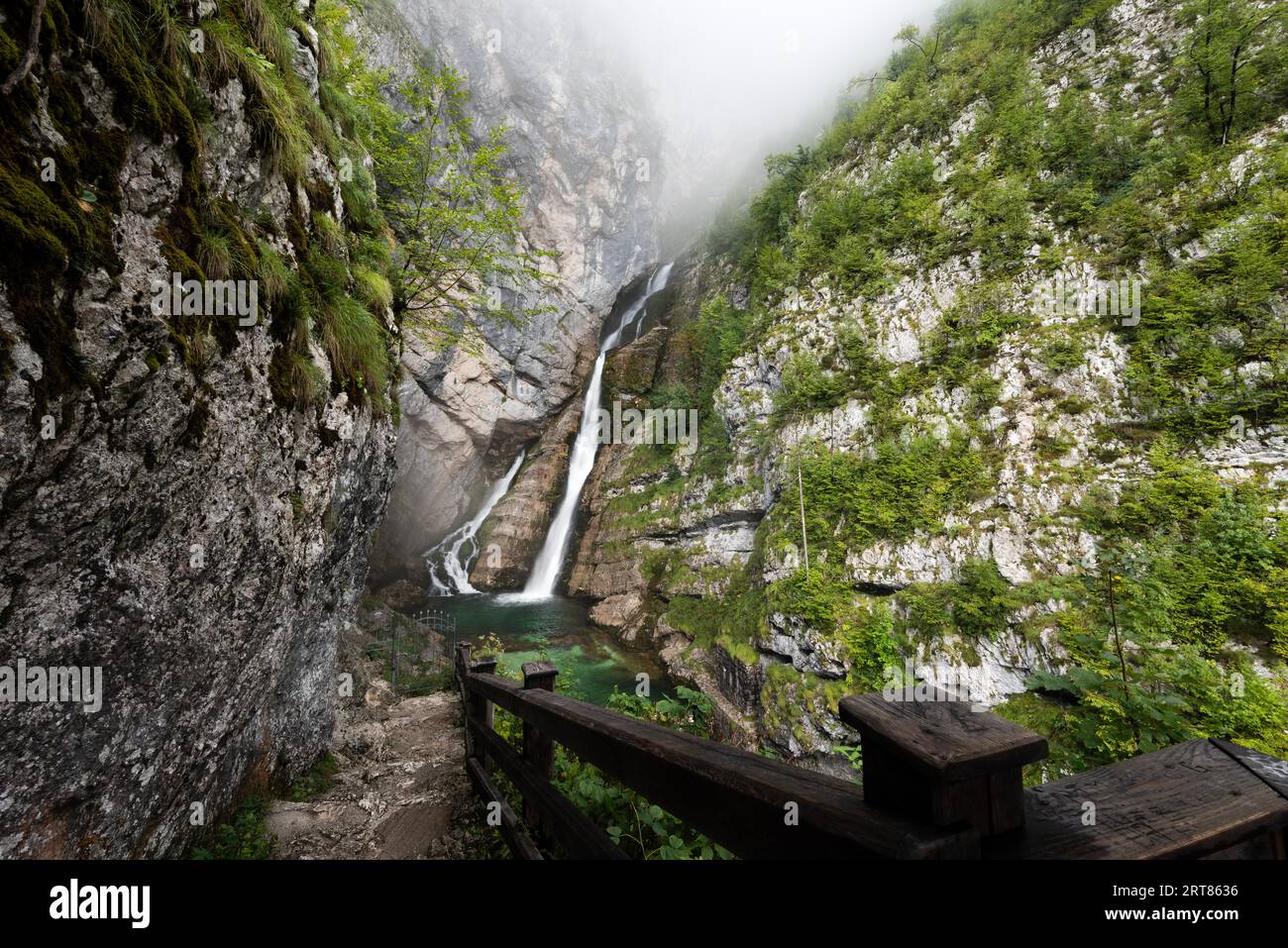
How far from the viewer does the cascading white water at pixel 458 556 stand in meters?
21.1

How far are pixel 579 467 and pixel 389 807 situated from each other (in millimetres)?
21801

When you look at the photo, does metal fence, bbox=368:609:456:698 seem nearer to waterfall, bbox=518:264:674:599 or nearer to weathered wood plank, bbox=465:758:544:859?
weathered wood plank, bbox=465:758:544:859

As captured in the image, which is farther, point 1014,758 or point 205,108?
point 205,108

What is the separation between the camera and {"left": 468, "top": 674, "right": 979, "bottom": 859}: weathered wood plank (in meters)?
0.83

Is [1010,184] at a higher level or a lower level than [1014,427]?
higher

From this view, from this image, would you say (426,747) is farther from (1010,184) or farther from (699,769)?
(1010,184)

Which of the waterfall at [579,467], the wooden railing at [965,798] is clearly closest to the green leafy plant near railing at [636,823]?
the wooden railing at [965,798]

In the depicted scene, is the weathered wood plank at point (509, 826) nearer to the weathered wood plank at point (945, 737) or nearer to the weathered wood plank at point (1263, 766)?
the weathered wood plank at point (945, 737)

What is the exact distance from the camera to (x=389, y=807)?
4434 mm
